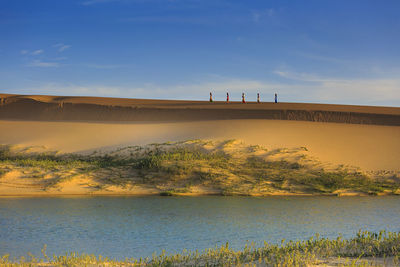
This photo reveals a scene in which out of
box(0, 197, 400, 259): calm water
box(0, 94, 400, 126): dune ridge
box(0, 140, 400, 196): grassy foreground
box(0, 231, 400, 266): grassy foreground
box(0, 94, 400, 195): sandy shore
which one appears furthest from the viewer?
box(0, 94, 400, 126): dune ridge

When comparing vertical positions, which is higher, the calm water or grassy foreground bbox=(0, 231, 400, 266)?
grassy foreground bbox=(0, 231, 400, 266)

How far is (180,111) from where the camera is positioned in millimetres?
29859

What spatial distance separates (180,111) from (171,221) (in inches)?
778

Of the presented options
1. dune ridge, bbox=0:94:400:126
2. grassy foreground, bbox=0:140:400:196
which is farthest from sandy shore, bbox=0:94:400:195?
grassy foreground, bbox=0:140:400:196

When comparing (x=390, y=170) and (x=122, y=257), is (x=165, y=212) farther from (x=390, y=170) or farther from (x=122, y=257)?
(x=390, y=170)

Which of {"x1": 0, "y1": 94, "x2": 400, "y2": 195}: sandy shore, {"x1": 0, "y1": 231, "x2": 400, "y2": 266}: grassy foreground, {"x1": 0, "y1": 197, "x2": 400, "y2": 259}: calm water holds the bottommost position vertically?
{"x1": 0, "y1": 197, "x2": 400, "y2": 259}: calm water

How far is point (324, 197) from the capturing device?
1437cm

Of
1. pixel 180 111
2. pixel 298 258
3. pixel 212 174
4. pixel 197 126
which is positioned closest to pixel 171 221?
pixel 298 258

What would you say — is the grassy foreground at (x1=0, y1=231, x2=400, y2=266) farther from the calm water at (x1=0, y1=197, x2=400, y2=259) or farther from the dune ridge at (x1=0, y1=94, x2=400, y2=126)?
the dune ridge at (x1=0, y1=94, x2=400, y2=126)

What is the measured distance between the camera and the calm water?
332 inches

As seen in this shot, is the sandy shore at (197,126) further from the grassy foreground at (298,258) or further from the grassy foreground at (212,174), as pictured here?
the grassy foreground at (298,258)

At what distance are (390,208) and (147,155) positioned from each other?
948cm

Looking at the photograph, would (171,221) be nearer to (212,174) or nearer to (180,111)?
(212,174)

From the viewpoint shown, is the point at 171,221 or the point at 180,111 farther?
the point at 180,111
